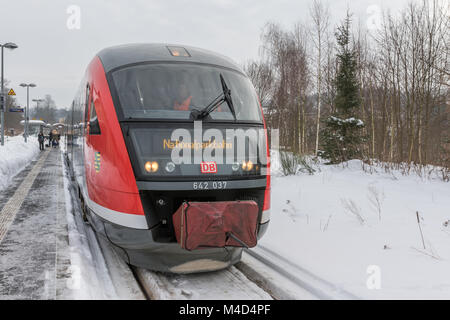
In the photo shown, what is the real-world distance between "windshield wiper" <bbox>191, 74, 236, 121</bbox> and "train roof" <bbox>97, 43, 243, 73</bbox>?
50cm

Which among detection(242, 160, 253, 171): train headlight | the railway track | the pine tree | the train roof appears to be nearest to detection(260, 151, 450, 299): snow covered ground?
the railway track

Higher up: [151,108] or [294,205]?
[151,108]

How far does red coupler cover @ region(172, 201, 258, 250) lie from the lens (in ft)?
12.4

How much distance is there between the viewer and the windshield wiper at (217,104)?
4402 mm

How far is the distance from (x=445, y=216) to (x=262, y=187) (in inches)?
137

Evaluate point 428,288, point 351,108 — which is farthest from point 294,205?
point 351,108

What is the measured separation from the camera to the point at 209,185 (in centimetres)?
416

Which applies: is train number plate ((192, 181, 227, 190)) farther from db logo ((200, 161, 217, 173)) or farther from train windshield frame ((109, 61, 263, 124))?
train windshield frame ((109, 61, 263, 124))

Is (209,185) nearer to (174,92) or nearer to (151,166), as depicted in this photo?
(151,166)

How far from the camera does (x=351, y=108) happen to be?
20.3 m

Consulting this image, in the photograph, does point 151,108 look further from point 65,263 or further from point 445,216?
point 445,216

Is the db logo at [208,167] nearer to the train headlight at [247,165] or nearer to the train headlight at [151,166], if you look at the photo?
the train headlight at [247,165]

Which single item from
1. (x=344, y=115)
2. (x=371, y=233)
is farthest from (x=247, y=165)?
(x=344, y=115)
